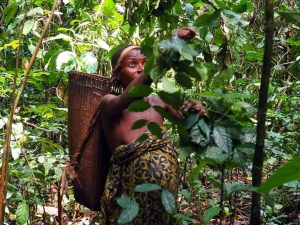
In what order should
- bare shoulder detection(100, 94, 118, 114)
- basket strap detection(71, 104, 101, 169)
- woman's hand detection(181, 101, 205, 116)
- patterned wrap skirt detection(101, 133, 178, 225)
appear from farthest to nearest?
basket strap detection(71, 104, 101, 169) → bare shoulder detection(100, 94, 118, 114) → patterned wrap skirt detection(101, 133, 178, 225) → woman's hand detection(181, 101, 205, 116)

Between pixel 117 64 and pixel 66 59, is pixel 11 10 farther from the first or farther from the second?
pixel 117 64

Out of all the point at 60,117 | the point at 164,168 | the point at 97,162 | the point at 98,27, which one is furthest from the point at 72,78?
the point at 60,117

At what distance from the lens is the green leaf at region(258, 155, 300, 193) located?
Result: 1.69ft

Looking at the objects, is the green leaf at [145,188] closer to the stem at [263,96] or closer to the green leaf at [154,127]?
the green leaf at [154,127]

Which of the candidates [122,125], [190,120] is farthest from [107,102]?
[190,120]

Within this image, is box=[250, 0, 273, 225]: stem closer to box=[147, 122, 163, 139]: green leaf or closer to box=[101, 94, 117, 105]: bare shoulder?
box=[147, 122, 163, 139]: green leaf

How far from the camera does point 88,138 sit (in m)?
2.46

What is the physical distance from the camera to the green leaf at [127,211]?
53.9 inches

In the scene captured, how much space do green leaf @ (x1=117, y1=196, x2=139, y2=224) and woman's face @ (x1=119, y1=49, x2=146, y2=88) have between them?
1.02 m

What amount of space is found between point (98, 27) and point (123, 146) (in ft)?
4.45

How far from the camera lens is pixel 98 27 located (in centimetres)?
336

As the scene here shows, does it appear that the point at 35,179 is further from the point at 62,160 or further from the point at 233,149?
the point at 233,149

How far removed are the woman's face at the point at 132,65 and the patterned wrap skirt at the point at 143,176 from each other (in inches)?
13.3

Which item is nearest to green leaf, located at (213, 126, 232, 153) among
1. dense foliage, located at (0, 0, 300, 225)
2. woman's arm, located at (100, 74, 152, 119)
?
dense foliage, located at (0, 0, 300, 225)
